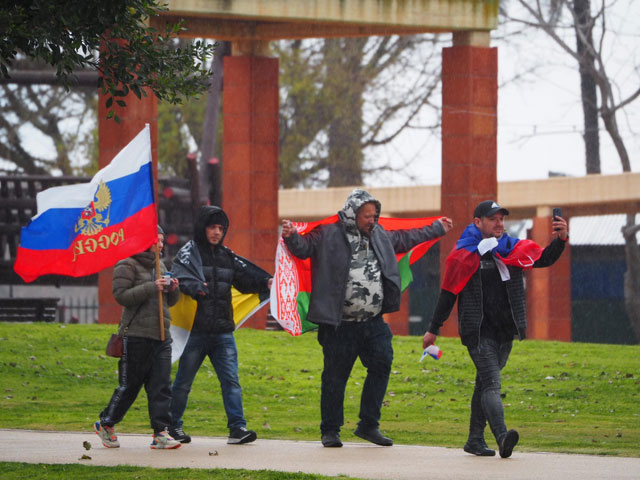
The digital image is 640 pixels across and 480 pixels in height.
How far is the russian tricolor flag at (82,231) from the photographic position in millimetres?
10609

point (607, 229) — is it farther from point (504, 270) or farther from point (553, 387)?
point (504, 270)

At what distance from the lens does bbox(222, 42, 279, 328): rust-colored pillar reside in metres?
25.8

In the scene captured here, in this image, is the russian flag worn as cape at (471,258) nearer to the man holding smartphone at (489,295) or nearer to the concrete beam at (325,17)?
the man holding smartphone at (489,295)

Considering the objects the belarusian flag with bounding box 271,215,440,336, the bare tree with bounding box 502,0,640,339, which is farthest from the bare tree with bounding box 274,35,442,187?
the belarusian flag with bounding box 271,215,440,336

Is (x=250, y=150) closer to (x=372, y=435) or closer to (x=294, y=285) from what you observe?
(x=294, y=285)

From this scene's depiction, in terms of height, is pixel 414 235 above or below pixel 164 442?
above

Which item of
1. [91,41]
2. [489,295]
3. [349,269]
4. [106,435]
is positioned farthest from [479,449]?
[91,41]

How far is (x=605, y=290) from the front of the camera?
1670 inches

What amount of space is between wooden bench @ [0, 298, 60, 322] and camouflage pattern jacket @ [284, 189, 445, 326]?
1486 centimetres

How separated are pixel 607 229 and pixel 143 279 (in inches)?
1391

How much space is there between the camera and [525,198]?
119ft

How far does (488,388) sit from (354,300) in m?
1.32

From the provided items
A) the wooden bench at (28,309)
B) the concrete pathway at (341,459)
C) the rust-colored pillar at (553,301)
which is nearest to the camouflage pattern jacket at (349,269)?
the concrete pathway at (341,459)

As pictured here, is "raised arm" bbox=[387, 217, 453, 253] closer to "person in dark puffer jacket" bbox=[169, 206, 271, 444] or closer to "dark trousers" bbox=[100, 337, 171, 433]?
"person in dark puffer jacket" bbox=[169, 206, 271, 444]
